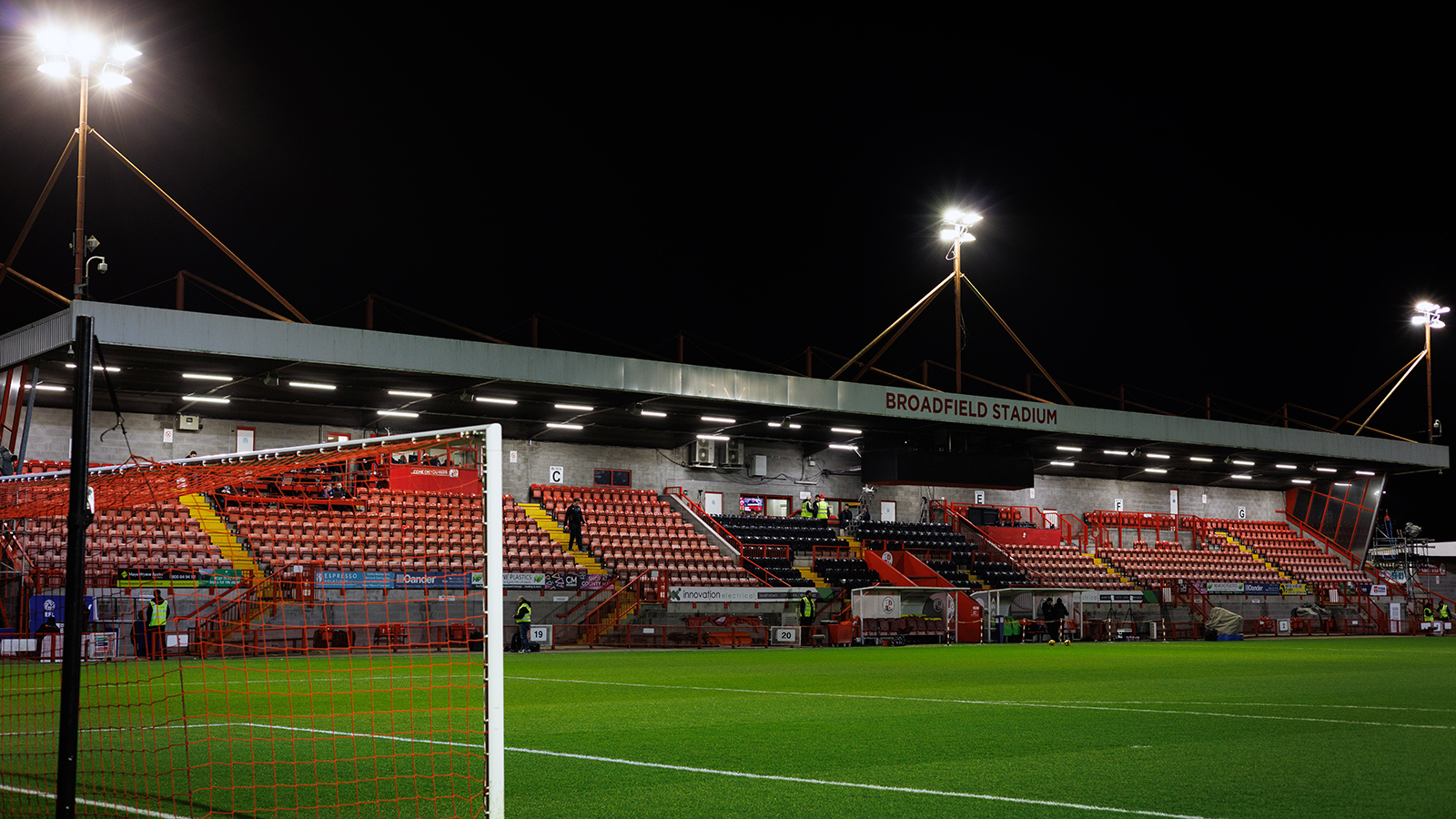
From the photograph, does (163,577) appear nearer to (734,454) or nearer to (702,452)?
(702,452)

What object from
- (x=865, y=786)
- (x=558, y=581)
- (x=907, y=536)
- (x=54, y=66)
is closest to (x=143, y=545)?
(x=54, y=66)

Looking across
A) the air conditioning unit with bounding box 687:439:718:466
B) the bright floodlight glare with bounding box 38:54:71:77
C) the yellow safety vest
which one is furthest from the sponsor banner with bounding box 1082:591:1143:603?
the bright floodlight glare with bounding box 38:54:71:77

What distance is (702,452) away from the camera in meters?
39.2

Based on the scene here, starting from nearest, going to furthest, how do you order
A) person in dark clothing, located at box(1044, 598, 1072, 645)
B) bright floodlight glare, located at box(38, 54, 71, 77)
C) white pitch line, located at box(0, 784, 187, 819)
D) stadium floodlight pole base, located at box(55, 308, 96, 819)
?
stadium floodlight pole base, located at box(55, 308, 96, 819)
white pitch line, located at box(0, 784, 187, 819)
bright floodlight glare, located at box(38, 54, 71, 77)
person in dark clothing, located at box(1044, 598, 1072, 645)

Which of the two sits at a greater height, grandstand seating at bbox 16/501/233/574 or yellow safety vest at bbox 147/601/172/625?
grandstand seating at bbox 16/501/233/574

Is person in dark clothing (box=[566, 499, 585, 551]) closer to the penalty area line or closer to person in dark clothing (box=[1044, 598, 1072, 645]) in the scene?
person in dark clothing (box=[1044, 598, 1072, 645])

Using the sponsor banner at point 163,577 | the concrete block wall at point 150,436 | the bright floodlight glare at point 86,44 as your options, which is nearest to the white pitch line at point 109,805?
the sponsor banner at point 163,577

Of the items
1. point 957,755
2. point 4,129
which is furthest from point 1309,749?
point 4,129

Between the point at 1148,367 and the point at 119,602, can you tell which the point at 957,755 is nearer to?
the point at 119,602

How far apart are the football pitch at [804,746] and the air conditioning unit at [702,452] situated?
21840 mm

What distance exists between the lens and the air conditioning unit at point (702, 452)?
39.1 meters

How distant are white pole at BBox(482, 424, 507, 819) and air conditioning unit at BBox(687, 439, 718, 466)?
110ft

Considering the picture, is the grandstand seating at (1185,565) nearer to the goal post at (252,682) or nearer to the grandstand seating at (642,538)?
the grandstand seating at (642,538)

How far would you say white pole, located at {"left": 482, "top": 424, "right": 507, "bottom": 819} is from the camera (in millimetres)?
5176
